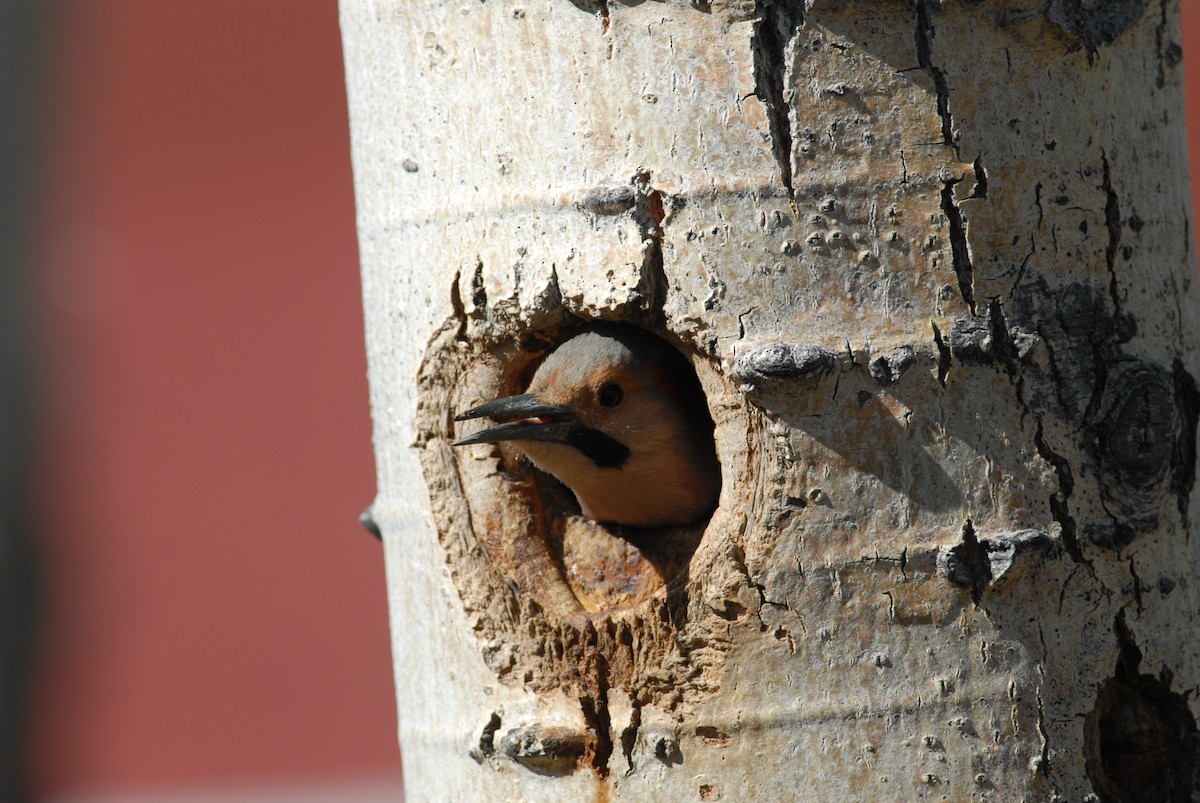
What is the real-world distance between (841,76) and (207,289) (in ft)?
17.0

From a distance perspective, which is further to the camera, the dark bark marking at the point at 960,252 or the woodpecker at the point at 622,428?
the woodpecker at the point at 622,428

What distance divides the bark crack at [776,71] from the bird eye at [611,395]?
2.41ft

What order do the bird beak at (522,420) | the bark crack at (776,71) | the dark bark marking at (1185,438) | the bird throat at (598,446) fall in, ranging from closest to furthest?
Answer: the bark crack at (776,71) < the dark bark marking at (1185,438) < the bird beak at (522,420) < the bird throat at (598,446)

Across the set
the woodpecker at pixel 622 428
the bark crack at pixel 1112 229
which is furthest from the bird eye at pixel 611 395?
the bark crack at pixel 1112 229

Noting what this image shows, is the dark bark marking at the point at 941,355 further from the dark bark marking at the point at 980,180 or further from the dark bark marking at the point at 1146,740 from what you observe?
the dark bark marking at the point at 1146,740

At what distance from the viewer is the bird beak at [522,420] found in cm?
195

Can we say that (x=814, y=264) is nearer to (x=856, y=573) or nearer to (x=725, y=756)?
(x=856, y=573)

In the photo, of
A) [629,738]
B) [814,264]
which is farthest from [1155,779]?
[814,264]

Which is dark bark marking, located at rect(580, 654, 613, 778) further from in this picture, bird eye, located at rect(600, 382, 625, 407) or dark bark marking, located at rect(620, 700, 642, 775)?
bird eye, located at rect(600, 382, 625, 407)

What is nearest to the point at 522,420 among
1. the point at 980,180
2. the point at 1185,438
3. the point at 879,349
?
the point at 879,349

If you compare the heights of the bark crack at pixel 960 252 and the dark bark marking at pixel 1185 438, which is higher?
the bark crack at pixel 960 252

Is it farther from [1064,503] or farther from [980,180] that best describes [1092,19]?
[1064,503]

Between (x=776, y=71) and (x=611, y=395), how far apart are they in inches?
31.9

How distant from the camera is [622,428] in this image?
2434 millimetres
